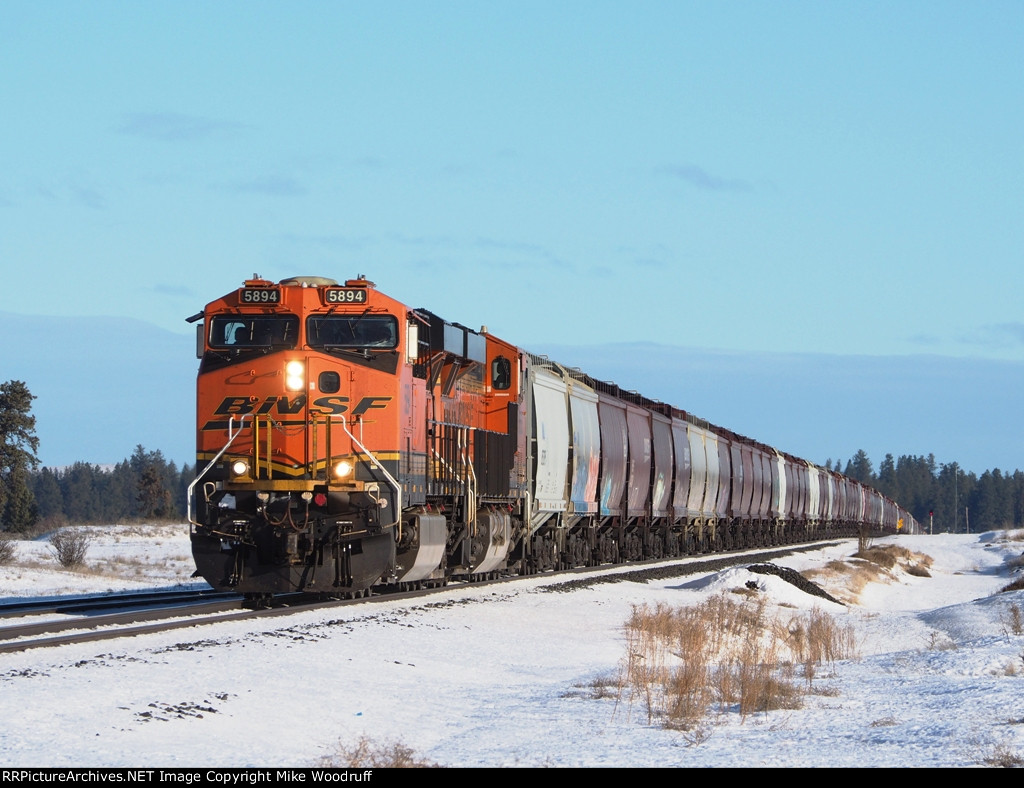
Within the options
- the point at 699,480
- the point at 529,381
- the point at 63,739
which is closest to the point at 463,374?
the point at 529,381

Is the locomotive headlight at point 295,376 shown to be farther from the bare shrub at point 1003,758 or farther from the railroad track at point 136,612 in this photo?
the bare shrub at point 1003,758

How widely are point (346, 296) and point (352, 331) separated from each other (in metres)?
0.52

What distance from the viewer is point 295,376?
18.5 metres

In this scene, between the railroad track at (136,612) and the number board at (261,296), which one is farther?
the number board at (261,296)

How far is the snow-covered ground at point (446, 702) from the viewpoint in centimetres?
841

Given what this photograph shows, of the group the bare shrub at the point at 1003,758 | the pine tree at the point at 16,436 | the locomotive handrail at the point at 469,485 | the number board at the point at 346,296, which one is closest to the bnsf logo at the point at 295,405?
the number board at the point at 346,296

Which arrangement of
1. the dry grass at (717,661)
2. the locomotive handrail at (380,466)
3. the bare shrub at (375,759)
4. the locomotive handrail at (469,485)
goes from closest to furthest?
1. the bare shrub at (375,759)
2. the dry grass at (717,661)
3. the locomotive handrail at (380,466)
4. the locomotive handrail at (469,485)

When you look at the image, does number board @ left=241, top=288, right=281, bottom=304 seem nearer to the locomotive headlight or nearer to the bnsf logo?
the locomotive headlight

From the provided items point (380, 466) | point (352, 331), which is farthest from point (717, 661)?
point (352, 331)

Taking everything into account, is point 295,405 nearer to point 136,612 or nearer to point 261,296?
point 261,296

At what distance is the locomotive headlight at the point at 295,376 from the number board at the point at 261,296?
3.50 feet

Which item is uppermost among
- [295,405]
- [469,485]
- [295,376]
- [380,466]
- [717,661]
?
[295,376]

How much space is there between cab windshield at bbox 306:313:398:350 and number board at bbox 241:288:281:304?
604 millimetres

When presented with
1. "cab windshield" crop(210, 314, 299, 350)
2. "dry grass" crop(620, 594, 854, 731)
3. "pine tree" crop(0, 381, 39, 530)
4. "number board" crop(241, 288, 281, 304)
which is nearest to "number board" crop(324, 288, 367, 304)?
"cab windshield" crop(210, 314, 299, 350)
